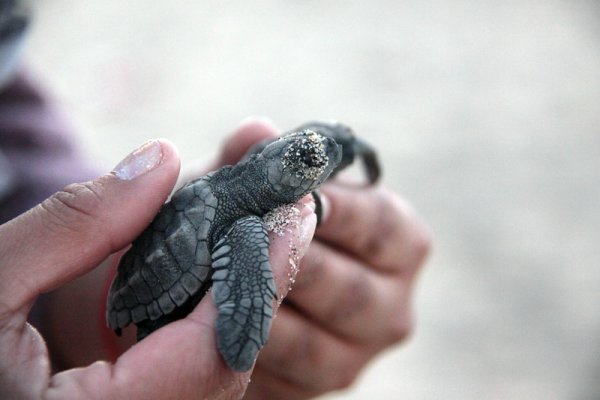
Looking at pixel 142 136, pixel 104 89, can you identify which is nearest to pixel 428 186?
pixel 142 136

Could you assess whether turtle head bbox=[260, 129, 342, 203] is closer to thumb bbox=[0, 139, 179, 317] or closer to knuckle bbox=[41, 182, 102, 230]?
thumb bbox=[0, 139, 179, 317]

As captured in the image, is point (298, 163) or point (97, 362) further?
point (298, 163)

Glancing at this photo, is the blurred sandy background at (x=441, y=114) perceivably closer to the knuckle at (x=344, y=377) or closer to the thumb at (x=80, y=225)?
the knuckle at (x=344, y=377)

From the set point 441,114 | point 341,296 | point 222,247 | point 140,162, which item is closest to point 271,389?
point 341,296

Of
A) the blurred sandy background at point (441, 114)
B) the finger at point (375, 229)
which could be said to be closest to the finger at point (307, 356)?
the finger at point (375, 229)

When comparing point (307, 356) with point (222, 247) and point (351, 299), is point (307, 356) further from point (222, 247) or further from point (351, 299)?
point (222, 247)

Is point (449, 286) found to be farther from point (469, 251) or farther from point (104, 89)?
point (104, 89)

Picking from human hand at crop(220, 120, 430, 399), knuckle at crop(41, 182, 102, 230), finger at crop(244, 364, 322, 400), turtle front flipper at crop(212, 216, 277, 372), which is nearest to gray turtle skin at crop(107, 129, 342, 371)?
turtle front flipper at crop(212, 216, 277, 372)
